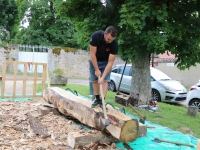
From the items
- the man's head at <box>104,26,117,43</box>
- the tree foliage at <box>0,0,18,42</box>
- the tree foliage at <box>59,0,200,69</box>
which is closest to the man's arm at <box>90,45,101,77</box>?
the man's head at <box>104,26,117,43</box>

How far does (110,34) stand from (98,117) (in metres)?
1.44

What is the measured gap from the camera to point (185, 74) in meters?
17.8

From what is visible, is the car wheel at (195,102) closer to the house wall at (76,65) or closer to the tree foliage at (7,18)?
the house wall at (76,65)

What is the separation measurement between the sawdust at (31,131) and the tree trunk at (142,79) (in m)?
2.82

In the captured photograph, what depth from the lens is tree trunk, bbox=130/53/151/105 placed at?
6.81 meters

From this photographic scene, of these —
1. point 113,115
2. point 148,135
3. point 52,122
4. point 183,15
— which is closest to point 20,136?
point 52,122

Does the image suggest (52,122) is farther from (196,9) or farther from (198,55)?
(196,9)

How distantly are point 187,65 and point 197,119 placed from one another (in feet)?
5.06

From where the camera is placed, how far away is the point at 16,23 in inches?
998

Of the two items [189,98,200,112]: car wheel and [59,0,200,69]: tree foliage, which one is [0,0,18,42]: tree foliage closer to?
[59,0,200,69]: tree foliage

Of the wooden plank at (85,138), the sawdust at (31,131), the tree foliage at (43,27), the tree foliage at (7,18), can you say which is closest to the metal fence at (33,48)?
the tree foliage at (43,27)

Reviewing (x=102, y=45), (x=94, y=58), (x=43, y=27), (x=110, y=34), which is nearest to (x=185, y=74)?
(x=43, y=27)

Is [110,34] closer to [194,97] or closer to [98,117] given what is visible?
[98,117]

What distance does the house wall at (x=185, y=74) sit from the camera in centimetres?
1722
